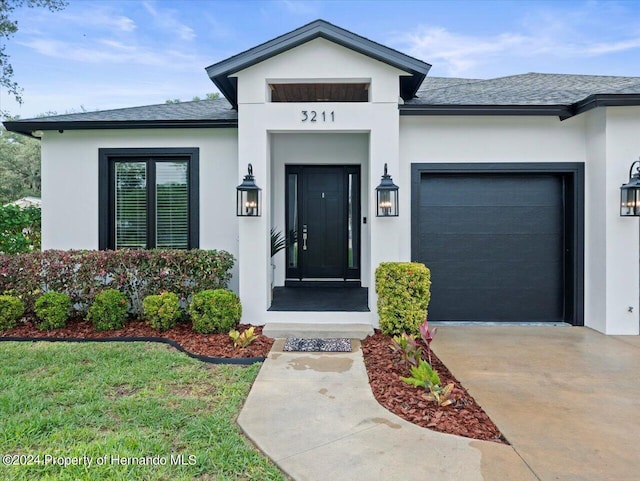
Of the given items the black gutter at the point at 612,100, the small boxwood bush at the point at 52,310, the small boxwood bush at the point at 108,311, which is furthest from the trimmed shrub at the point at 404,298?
the small boxwood bush at the point at 52,310

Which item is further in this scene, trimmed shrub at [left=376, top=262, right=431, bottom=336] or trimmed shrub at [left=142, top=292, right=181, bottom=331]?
trimmed shrub at [left=142, top=292, right=181, bottom=331]

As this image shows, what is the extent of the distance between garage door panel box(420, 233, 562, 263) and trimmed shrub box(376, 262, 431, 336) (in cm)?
131

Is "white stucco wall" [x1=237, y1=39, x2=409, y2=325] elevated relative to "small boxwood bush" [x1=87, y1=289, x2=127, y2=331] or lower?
elevated

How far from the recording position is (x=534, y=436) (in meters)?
2.85

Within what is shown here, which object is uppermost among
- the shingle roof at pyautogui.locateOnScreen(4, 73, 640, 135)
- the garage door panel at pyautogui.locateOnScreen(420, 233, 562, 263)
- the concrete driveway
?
the shingle roof at pyautogui.locateOnScreen(4, 73, 640, 135)

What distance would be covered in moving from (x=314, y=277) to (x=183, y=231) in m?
2.83

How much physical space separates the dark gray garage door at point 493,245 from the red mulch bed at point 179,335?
3.20m

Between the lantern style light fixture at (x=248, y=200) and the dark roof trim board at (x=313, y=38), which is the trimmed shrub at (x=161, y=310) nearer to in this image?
the lantern style light fixture at (x=248, y=200)

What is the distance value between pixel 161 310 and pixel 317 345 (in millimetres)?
2346

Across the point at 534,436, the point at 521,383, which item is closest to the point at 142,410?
the point at 534,436

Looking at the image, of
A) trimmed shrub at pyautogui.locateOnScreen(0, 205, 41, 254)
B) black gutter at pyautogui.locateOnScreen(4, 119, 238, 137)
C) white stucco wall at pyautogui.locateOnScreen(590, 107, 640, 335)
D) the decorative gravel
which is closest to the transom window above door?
black gutter at pyautogui.locateOnScreen(4, 119, 238, 137)

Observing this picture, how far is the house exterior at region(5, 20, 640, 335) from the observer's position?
5.70m

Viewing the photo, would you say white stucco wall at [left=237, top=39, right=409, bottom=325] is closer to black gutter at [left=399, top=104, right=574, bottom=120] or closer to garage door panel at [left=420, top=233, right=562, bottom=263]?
black gutter at [left=399, top=104, right=574, bottom=120]

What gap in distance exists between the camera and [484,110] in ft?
19.4
